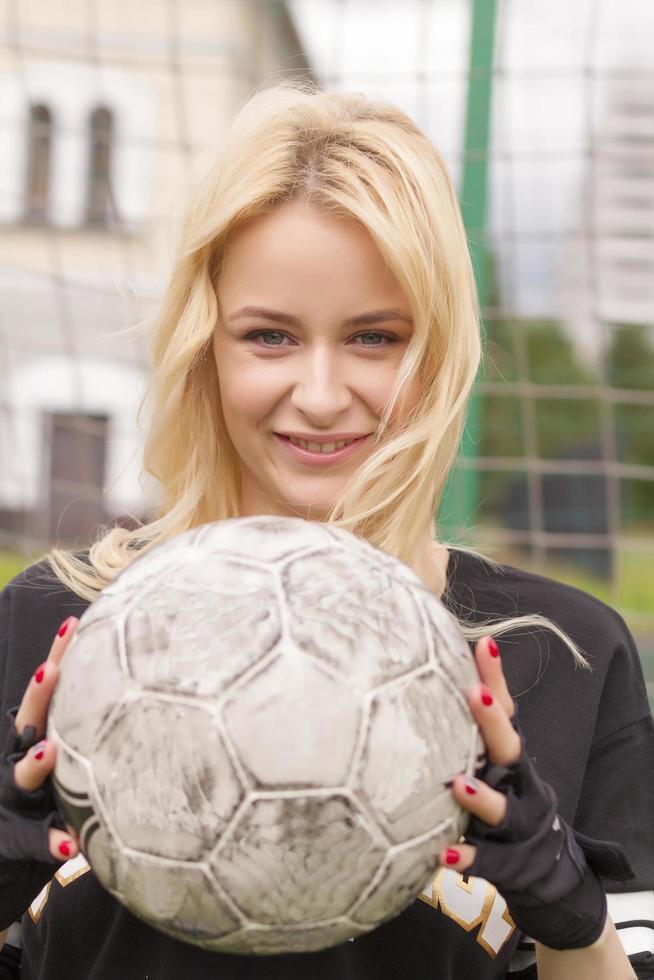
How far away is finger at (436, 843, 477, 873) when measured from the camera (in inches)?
50.4

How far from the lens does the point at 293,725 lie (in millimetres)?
1178

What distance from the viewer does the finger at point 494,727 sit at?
4.25 ft

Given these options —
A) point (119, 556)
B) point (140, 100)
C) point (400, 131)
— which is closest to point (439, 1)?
point (140, 100)

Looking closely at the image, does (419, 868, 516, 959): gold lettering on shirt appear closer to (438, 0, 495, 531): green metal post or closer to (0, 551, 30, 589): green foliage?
(438, 0, 495, 531): green metal post

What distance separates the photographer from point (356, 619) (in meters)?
1.25

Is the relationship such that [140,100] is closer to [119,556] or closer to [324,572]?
[119,556]

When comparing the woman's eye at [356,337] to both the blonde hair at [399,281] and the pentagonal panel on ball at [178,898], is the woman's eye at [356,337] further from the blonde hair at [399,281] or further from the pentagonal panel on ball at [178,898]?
the pentagonal panel on ball at [178,898]

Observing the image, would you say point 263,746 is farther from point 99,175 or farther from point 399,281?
point 99,175

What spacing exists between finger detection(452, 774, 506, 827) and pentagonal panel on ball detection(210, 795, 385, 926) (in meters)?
0.11

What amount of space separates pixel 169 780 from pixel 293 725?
5.3 inches

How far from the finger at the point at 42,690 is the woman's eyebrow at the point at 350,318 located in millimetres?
557

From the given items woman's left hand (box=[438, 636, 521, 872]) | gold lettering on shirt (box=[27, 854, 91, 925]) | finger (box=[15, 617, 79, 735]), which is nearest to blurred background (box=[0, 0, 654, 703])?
gold lettering on shirt (box=[27, 854, 91, 925])

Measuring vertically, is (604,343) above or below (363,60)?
below

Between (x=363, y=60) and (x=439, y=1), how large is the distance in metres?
0.39
